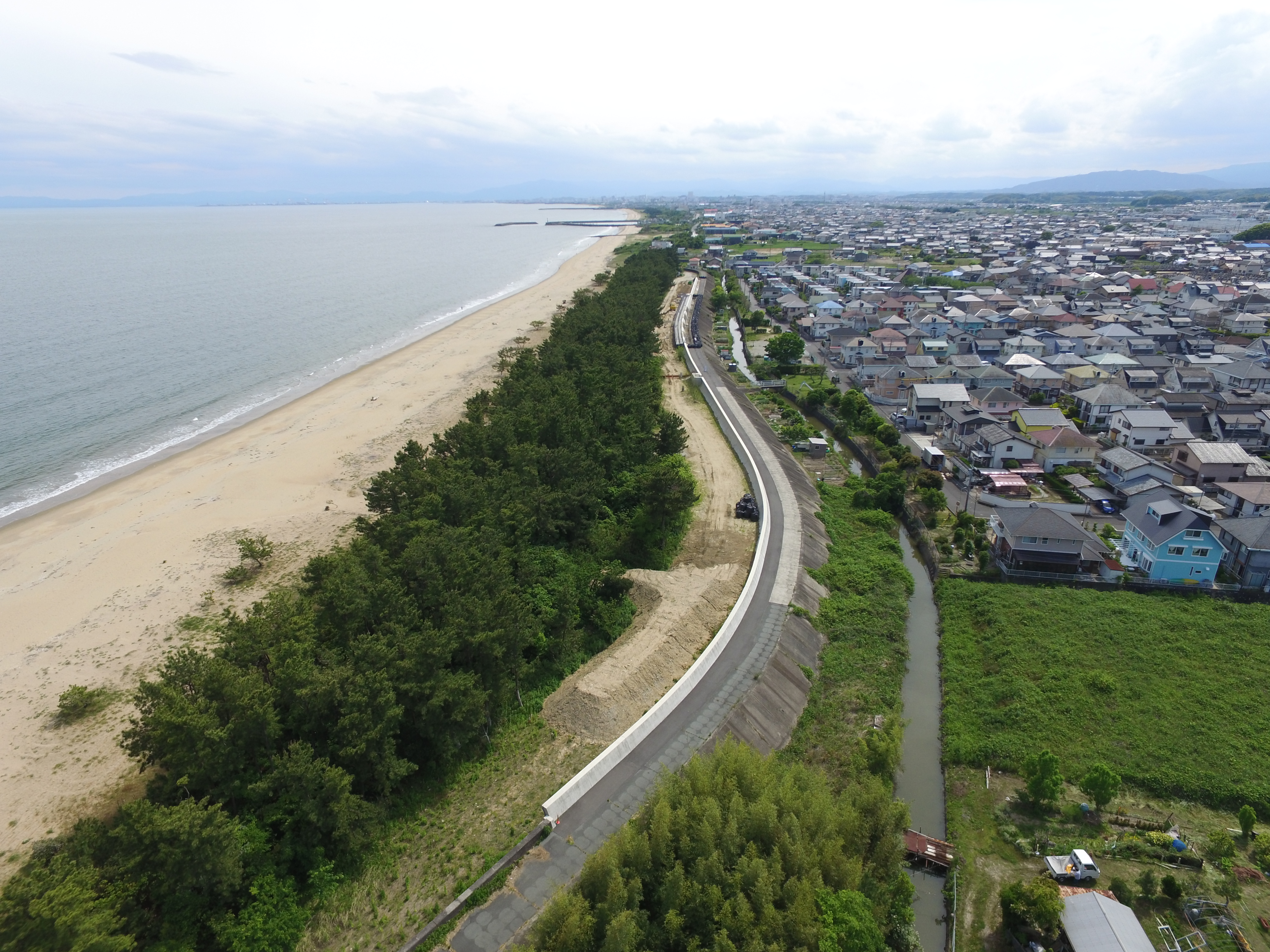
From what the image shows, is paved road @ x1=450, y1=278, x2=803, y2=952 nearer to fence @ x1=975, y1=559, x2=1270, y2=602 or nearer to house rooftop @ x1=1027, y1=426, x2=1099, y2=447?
fence @ x1=975, y1=559, x2=1270, y2=602

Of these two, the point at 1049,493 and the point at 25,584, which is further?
the point at 1049,493

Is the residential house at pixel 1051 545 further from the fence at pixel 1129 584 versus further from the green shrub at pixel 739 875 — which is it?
the green shrub at pixel 739 875

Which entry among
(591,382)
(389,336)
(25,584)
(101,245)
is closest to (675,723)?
(591,382)

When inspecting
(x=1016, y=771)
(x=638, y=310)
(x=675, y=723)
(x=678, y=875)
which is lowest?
(x=1016, y=771)

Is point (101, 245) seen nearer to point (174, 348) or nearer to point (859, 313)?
point (174, 348)

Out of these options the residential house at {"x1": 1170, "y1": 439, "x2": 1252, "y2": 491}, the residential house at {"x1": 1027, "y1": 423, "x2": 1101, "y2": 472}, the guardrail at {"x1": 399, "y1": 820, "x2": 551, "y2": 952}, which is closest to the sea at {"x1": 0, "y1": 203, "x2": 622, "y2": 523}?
the guardrail at {"x1": 399, "y1": 820, "x2": 551, "y2": 952}

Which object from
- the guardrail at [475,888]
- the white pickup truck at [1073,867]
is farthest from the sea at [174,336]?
the white pickup truck at [1073,867]
